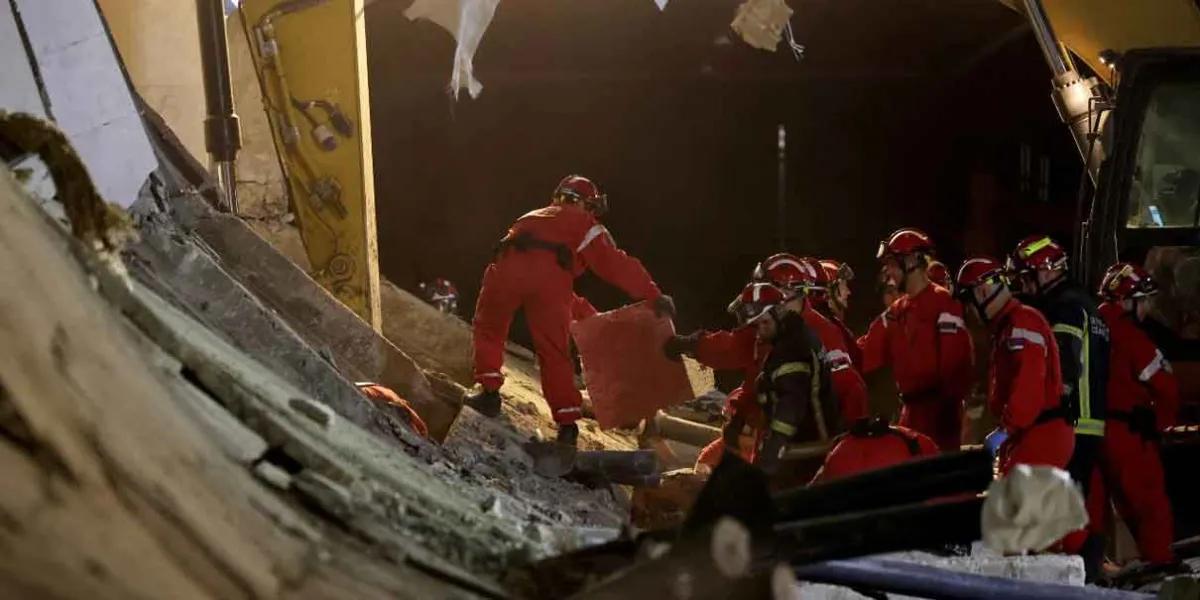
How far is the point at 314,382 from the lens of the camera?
310 cm

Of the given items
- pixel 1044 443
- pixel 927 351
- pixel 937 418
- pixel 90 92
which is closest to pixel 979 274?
pixel 927 351

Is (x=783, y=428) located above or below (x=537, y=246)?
below

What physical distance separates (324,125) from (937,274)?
3.96 metres

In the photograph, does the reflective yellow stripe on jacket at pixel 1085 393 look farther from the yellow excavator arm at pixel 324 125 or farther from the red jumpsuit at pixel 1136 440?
the yellow excavator arm at pixel 324 125

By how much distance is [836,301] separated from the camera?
639cm

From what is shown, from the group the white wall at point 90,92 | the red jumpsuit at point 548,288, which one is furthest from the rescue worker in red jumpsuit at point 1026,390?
the white wall at point 90,92

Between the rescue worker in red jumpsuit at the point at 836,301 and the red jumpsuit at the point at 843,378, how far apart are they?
0.16 meters

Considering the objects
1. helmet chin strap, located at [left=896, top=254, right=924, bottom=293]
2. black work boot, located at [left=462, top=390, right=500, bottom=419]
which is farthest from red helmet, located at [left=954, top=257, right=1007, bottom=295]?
black work boot, located at [left=462, top=390, right=500, bottom=419]

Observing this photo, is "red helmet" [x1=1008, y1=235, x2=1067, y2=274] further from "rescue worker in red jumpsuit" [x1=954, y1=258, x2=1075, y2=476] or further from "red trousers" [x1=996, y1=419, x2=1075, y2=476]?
"red trousers" [x1=996, y1=419, x2=1075, y2=476]

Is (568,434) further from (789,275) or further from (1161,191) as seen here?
(1161,191)

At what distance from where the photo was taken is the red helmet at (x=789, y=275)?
4.61 metres

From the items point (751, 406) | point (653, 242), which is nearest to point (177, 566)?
point (751, 406)

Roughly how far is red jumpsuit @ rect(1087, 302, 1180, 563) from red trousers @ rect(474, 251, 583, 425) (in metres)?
2.76

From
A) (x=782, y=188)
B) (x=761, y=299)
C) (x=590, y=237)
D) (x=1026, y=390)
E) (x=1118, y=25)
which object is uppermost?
(x=782, y=188)
